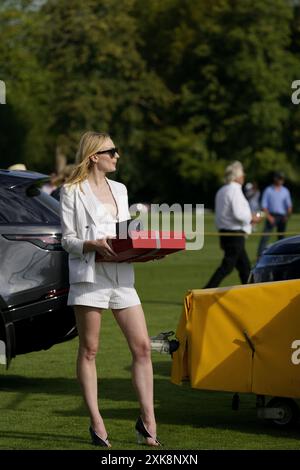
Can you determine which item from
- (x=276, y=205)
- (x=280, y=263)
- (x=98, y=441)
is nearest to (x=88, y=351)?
(x=98, y=441)

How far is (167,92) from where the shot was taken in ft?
268

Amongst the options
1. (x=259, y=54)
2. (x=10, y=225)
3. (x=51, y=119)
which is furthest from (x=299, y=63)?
(x=10, y=225)

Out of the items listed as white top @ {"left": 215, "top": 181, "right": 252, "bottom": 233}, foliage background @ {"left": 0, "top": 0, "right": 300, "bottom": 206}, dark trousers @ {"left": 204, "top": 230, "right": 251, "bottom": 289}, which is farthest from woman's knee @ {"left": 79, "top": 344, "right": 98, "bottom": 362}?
foliage background @ {"left": 0, "top": 0, "right": 300, "bottom": 206}

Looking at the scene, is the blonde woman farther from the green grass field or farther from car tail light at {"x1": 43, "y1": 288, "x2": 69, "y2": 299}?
car tail light at {"x1": 43, "y1": 288, "x2": 69, "y2": 299}

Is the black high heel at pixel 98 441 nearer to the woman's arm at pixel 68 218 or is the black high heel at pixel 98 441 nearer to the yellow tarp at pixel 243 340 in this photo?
the yellow tarp at pixel 243 340

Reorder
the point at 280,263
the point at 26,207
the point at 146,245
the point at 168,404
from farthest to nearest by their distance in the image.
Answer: the point at 26,207 → the point at 280,263 → the point at 168,404 → the point at 146,245

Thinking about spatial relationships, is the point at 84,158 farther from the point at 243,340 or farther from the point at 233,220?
the point at 233,220

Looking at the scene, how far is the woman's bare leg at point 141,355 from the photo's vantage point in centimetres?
775

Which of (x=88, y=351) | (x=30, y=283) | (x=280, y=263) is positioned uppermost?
(x=280, y=263)

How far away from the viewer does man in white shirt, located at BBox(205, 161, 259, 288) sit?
17.7 meters

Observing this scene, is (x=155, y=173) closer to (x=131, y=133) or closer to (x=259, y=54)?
(x=131, y=133)

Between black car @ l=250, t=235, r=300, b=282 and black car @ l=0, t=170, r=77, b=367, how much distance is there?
156cm

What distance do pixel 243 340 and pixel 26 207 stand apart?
2.72 m

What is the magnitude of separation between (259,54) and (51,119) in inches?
552
